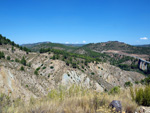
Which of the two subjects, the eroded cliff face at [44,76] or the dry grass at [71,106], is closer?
the dry grass at [71,106]

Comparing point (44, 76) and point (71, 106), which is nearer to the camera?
point (71, 106)

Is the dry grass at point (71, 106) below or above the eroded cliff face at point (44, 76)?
above

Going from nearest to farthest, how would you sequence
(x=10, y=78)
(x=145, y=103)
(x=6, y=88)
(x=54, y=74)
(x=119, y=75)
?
1. (x=145, y=103)
2. (x=6, y=88)
3. (x=10, y=78)
4. (x=54, y=74)
5. (x=119, y=75)

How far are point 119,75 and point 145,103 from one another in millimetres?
56729

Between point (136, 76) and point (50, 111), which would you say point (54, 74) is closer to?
point (50, 111)

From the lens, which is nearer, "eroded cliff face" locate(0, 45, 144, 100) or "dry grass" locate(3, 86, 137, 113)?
"dry grass" locate(3, 86, 137, 113)

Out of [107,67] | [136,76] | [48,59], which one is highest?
[48,59]

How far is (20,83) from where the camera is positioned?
2178cm

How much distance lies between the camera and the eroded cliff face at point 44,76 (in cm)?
1946

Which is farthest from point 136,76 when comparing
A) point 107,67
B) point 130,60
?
point 130,60

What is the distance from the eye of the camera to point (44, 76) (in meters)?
33.1

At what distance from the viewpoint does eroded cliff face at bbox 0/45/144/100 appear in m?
19.5

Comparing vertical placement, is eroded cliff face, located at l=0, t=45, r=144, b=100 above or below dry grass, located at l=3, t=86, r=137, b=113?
below

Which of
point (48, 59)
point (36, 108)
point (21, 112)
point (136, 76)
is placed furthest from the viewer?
point (136, 76)
